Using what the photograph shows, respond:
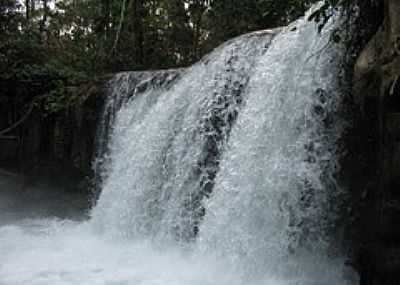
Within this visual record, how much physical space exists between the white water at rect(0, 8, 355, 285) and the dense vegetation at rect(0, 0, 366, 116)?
8.29 feet

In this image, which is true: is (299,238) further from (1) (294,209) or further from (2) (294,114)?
(2) (294,114)

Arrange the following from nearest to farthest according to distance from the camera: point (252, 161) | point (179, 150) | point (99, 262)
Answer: point (252, 161), point (99, 262), point (179, 150)

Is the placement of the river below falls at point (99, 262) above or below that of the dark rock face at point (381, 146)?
below

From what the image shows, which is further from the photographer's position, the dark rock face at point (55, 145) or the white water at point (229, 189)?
the dark rock face at point (55, 145)

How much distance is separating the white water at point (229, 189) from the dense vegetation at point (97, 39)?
2.53 metres

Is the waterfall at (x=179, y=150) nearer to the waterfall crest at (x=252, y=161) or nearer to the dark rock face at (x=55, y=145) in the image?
the waterfall crest at (x=252, y=161)

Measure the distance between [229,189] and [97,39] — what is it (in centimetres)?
918

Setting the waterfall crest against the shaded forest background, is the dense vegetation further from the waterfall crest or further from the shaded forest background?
the waterfall crest

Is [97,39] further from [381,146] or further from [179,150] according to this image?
[381,146]

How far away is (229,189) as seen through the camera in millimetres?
5098

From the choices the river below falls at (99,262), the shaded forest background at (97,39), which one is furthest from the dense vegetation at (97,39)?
the river below falls at (99,262)

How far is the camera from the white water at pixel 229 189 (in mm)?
4609

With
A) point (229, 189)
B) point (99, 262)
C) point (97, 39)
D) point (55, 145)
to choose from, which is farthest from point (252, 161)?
point (97, 39)

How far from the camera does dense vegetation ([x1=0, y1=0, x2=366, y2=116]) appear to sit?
33.7 ft
